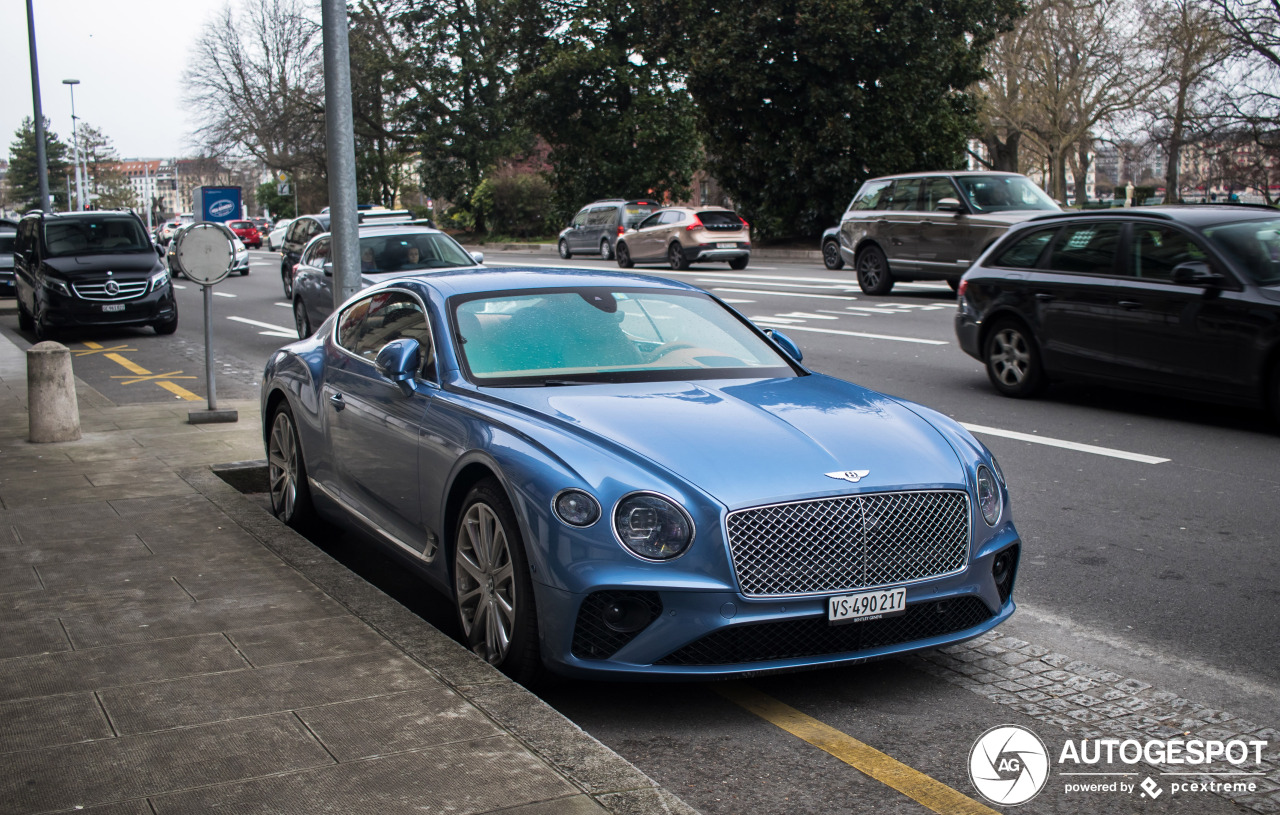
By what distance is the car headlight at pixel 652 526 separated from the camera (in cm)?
393

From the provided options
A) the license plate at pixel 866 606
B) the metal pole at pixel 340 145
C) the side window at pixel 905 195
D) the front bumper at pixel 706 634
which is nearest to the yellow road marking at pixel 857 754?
the front bumper at pixel 706 634

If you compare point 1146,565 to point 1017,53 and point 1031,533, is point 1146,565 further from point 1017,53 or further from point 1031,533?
point 1017,53

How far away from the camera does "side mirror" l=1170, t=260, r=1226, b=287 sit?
9.02m

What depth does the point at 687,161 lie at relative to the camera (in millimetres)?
47656

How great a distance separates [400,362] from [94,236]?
1609 cm

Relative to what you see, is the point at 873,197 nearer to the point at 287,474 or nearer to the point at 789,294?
the point at 789,294

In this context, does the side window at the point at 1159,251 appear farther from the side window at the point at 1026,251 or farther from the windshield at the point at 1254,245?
the side window at the point at 1026,251

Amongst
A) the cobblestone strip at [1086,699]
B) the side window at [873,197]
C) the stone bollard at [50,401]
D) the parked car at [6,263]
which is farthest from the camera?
the parked car at [6,263]

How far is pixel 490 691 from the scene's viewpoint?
389 centimetres

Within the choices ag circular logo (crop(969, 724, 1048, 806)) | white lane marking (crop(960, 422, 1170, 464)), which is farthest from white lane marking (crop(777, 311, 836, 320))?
ag circular logo (crop(969, 724, 1048, 806))

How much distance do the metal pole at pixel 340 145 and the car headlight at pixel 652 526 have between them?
472 centimetres

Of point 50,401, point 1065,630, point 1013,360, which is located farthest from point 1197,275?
point 50,401

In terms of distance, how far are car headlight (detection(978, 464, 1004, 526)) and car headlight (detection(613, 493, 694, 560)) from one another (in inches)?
45.6

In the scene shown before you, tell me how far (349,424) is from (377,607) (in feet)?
3.96
